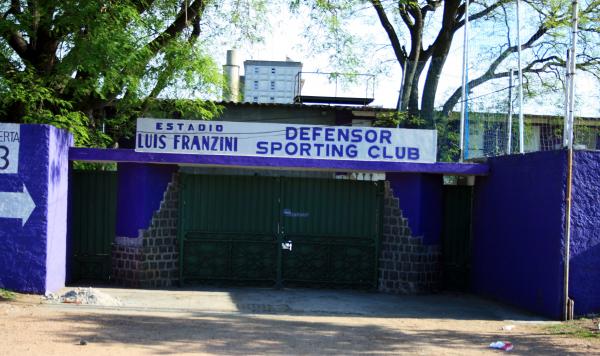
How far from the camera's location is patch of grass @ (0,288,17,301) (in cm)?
1002

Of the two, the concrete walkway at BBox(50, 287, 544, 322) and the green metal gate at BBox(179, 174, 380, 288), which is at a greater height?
the green metal gate at BBox(179, 174, 380, 288)

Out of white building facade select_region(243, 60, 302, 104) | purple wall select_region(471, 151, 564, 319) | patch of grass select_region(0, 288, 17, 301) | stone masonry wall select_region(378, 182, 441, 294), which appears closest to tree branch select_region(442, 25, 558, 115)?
purple wall select_region(471, 151, 564, 319)

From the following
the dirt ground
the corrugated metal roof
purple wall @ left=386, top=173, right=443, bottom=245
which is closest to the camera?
the dirt ground

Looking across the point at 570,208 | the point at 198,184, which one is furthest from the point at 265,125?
the point at 570,208

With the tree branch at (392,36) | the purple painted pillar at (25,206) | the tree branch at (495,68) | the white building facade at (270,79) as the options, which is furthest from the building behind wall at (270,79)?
the purple painted pillar at (25,206)

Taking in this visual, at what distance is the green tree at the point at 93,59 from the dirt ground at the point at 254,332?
3.95m

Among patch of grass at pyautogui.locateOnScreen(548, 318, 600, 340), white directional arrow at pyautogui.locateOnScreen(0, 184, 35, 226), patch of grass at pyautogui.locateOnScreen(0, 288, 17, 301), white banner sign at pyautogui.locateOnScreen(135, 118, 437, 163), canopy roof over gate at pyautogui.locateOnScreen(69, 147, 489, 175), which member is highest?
white banner sign at pyautogui.locateOnScreen(135, 118, 437, 163)

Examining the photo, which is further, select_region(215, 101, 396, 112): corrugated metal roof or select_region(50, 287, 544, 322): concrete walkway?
select_region(215, 101, 396, 112): corrugated metal roof

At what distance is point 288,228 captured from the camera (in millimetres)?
12492

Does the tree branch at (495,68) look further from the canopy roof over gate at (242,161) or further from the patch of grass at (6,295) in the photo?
the patch of grass at (6,295)

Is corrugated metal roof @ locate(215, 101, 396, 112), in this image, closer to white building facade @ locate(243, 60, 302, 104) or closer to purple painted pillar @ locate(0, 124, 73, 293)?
purple painted pillar @ locate(0, 124, 73, 293)

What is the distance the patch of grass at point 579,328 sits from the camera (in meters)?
9.04

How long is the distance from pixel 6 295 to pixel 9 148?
228 cm

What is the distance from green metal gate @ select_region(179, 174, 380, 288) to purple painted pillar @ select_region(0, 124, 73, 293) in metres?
2.84
